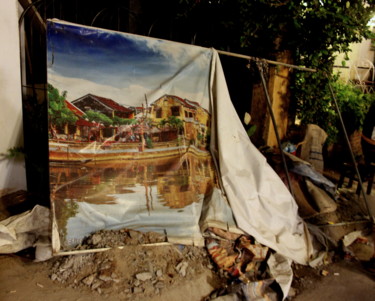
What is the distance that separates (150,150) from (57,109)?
1.00 meters

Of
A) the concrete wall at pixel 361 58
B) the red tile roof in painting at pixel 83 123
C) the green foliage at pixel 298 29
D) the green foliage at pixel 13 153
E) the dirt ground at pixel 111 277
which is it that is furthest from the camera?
the concrete wall at pixel 361 58

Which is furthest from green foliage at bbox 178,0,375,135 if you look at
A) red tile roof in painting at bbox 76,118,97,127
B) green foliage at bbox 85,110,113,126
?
red tile roof in painting at bbox 76,118,97,127

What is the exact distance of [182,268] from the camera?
2.89 meters

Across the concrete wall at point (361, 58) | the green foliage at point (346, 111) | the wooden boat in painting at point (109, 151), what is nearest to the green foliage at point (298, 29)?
the green foliage at point (346, 111)

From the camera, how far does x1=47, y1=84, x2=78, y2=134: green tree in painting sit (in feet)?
8.58

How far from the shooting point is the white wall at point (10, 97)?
311cm

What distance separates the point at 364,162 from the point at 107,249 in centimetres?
512

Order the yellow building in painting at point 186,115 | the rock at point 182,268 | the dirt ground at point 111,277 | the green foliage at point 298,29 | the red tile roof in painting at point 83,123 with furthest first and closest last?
the green foliage at point 298,29 < the yellow building in painting at point 186,115 < the rock at point 182,268 < the red tile roof in painting at point 83,123 < the dirt ground at point 111,277

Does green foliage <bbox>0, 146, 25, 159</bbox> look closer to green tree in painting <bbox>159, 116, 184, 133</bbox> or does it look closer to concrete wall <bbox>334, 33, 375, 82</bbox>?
green tree in painting <bbox>159, 116, 184, 133</bbox>

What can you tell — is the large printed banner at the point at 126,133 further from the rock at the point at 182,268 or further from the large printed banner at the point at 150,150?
the rock at the point at 182,268

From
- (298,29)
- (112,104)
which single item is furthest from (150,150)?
(298,29)

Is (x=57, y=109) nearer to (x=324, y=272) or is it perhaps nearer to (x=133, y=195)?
(x=133, y=195)

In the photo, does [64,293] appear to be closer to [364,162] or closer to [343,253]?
[343,253]

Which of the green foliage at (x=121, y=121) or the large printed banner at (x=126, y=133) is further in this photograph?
the green foliage at (x=121, y=121)
